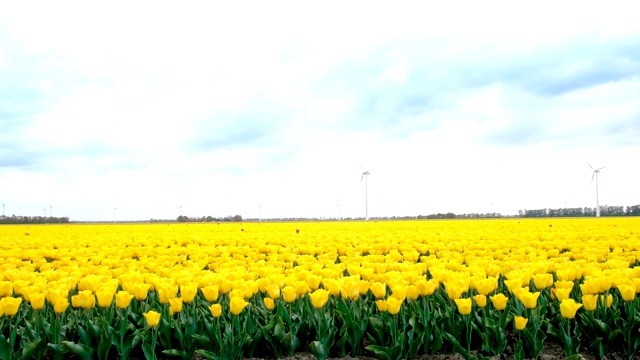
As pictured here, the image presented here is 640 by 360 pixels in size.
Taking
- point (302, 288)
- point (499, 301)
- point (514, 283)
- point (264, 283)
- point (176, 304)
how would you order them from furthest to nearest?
point (264, 283), point (302, 288), point (514, 283), point (499, 301), point (176, 304)

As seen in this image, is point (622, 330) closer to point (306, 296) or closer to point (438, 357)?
point (438, 357)

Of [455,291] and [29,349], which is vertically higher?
[455,291]

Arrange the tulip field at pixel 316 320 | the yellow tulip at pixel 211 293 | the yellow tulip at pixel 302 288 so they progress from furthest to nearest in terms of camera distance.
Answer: the yellow tulip at pixel 302 288 → the yellow tulip at pixel 211 293 → the tulip field at pixel 316 320

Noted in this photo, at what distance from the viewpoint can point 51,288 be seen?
618 cm

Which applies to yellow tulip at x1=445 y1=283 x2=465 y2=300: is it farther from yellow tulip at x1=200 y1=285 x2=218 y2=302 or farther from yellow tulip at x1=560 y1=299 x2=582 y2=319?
yellow tulip at x1=200 y1=285 x2=218 y2=302

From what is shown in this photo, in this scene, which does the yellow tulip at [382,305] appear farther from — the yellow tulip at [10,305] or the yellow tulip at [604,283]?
the yellow tulip at [10,305]

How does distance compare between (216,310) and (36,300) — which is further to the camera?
(36,300)

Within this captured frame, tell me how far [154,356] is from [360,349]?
82.1 inches

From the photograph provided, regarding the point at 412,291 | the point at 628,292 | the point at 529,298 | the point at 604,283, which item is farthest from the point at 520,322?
the point at 628,292

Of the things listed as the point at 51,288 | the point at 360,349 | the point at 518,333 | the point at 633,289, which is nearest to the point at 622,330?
the point at 633,289

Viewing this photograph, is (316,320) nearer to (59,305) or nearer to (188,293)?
(188,293)

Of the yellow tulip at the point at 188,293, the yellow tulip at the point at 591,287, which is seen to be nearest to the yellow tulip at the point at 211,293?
the yellow tulip at the point at 188,293

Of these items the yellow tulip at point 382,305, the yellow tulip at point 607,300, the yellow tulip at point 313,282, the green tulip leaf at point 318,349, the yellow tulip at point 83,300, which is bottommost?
the green tulip leaf at point 318,349

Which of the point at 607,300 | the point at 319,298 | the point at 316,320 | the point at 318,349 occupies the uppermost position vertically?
the point at 319,298
